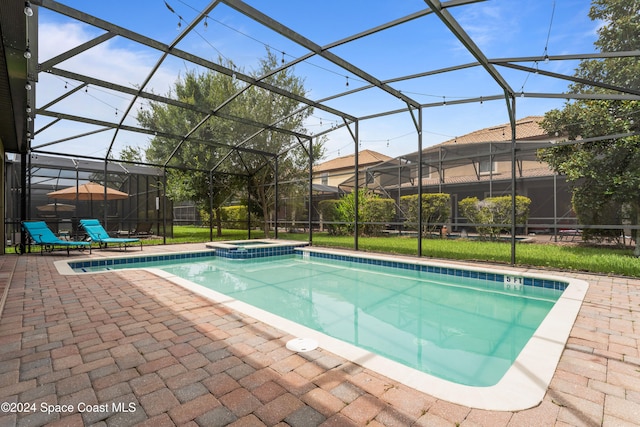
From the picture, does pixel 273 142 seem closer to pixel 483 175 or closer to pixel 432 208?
pixel 432 208

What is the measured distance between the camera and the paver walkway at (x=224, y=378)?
1640 mm

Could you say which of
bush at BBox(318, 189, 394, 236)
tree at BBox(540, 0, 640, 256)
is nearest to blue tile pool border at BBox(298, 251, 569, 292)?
tree at BBox(540, 0, 640, 256)

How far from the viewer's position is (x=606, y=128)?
6844 mm

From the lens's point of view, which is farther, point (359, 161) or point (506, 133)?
point (359, 161)

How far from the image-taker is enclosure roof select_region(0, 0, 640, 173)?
173 inches

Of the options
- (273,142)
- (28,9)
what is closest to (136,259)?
(28,9)

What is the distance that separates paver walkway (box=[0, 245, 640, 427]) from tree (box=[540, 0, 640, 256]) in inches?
181

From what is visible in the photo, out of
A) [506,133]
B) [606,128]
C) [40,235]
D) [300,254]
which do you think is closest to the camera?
[606,128]

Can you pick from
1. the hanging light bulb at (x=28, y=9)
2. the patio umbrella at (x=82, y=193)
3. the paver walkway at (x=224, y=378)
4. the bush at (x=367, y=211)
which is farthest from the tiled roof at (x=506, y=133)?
the patio umbrella at (x=82, y=193)

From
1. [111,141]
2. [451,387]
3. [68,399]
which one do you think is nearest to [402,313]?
[451,387]

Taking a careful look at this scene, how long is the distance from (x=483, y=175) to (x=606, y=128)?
6178mm

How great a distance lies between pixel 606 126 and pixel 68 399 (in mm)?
9796

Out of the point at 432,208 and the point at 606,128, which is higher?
the point at 606,128

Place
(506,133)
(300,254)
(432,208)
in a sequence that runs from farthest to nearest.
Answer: (506,133) → (432,208) → (300,254)
